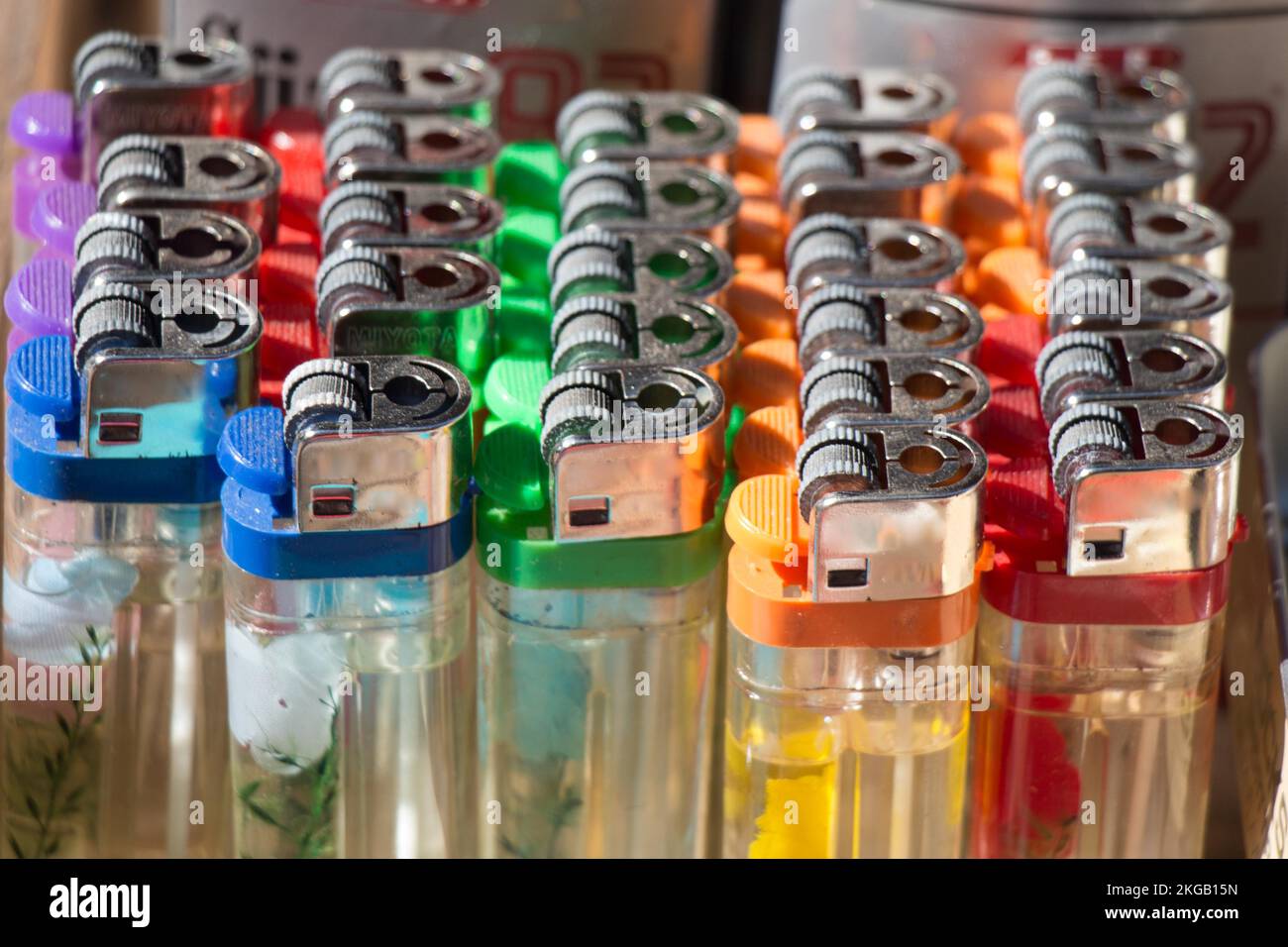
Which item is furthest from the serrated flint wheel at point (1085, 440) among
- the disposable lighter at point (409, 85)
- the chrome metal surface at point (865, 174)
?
the disposable lighter at point (409, 85)

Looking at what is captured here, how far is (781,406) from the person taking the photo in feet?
1.91

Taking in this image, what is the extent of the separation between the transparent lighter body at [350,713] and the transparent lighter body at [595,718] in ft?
0.04

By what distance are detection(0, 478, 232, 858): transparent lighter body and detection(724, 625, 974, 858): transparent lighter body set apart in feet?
0.48

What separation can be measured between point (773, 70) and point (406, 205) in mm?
331

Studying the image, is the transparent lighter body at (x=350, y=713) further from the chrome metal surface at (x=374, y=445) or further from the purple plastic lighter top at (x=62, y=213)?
the purple plastic lighter top at (x=62, y=213)

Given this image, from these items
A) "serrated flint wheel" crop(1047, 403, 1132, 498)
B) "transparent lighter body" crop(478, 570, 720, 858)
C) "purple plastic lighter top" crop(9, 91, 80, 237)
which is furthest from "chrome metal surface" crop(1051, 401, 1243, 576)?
"purple plastic lighter top" crop(9, 91, 80, 237)

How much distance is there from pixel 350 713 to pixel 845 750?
0.13m

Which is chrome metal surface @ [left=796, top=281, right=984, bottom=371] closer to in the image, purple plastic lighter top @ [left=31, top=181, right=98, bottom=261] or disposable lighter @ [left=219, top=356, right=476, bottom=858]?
disposable lighter @ [left=219, top=356, right=476, bottom=858]

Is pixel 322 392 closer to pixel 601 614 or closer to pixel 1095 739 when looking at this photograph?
pixel 601 614

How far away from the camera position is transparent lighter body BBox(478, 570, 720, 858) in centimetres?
55

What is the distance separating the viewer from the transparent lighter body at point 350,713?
535mm

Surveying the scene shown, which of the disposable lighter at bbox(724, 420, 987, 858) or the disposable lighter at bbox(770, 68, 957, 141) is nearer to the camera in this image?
the disposable lighter at bbox(724, 420, 987, 858)

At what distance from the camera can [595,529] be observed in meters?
0.53
